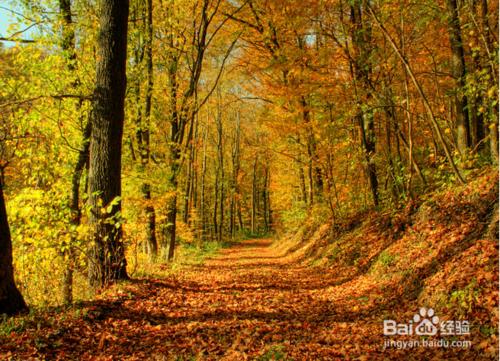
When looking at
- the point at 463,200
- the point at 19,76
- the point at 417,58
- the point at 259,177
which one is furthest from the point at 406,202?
the point at 259,177

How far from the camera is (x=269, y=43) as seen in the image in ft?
48.4

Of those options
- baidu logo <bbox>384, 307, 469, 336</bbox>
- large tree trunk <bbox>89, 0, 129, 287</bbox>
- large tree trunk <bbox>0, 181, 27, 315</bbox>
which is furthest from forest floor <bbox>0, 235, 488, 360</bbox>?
large tree trunk <bbox>89, 0, 129, 287</bbox>

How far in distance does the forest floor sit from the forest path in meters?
0.01

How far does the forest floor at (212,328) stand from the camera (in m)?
4.13

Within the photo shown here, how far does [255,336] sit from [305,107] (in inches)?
384

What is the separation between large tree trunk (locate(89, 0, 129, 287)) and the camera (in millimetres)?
6535

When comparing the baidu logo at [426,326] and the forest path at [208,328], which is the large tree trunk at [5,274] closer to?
the forest path at [208,328]

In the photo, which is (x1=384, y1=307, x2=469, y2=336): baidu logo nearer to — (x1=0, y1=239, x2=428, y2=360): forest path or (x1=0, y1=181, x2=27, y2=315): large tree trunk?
(x1=0, y1=239, x2=428, y2=360): forest path

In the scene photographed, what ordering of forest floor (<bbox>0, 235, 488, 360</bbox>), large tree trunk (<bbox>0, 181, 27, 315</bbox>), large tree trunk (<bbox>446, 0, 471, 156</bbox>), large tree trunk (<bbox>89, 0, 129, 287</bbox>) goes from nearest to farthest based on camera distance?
forest floor (<bbox>0, 235, 488, 360</bbox>) < large tree trunk (<bbox>0, 181, 27, 315</bbox>) < large tree trunk (<bbox>89, 0, 129, 287</bbox>) < large tree trunk (<bbox>446, 0, 471, 156</bbox>)

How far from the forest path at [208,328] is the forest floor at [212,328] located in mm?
13

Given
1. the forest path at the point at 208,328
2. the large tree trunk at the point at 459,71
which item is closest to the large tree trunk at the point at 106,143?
the forest path at the point at 208,328

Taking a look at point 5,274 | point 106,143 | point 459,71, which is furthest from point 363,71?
point 5,274

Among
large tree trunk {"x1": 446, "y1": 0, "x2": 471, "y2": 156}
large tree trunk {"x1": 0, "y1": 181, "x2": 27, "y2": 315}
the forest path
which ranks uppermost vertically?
large tree trunk {"x1": 446, "y1": 0, "x2": 471, "y2": 156}

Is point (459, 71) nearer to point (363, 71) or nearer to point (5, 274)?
point (363, 71)
